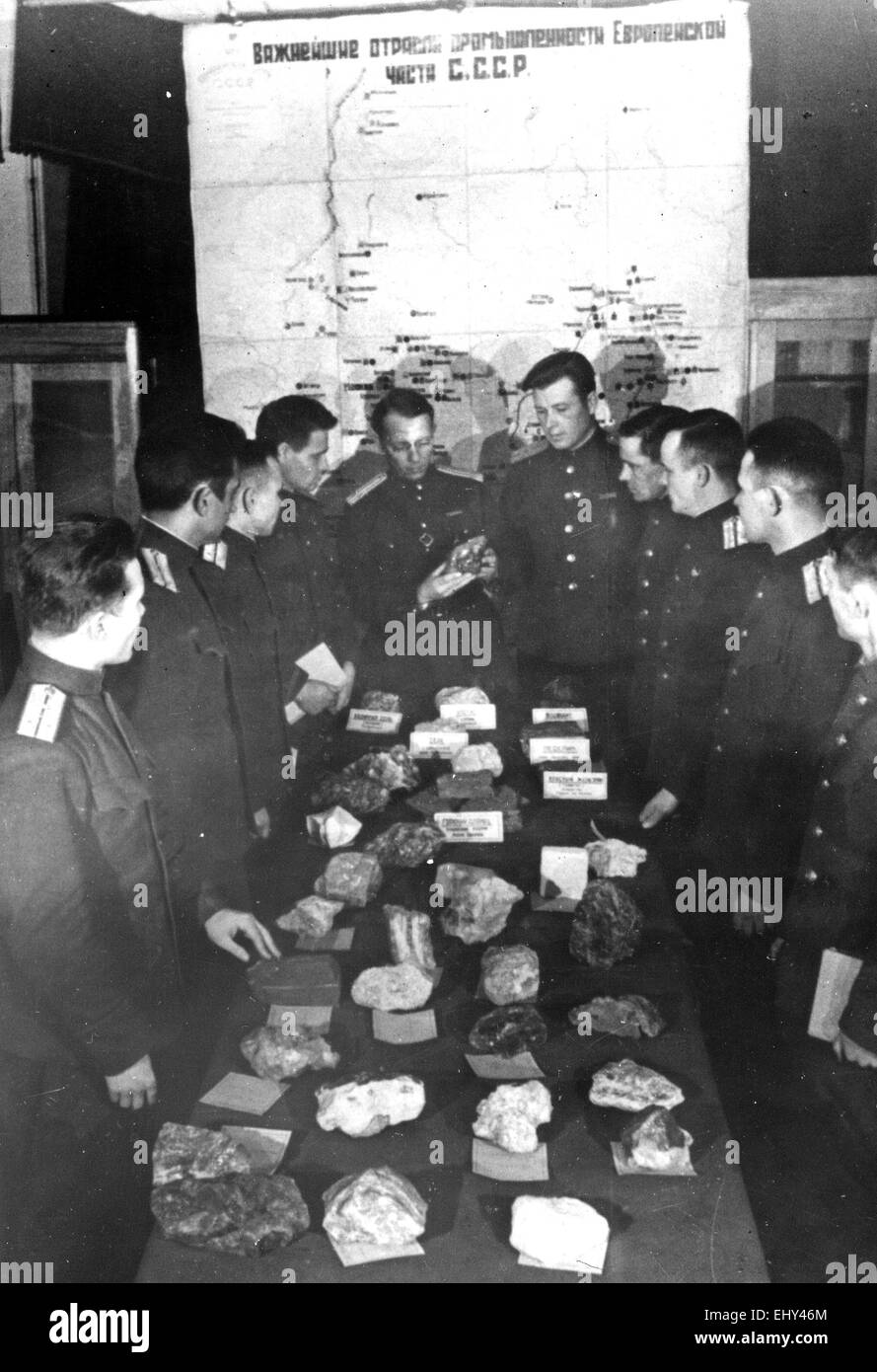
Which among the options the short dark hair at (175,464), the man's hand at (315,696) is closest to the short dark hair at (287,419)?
the short dark hair at (175,464)

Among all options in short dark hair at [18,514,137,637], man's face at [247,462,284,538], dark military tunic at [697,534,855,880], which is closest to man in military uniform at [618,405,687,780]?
dark military tunic at [697,534,855,880]

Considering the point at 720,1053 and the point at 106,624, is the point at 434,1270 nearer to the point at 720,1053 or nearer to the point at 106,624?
the point at 720,1053

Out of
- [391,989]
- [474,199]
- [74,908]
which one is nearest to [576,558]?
[474,199]

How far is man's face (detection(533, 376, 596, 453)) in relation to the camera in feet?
8.59

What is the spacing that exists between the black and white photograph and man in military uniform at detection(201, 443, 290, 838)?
0.01 metres

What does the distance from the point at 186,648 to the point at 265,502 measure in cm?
61

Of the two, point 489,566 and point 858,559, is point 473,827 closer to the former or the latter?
point 489,566

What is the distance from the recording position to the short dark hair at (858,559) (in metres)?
1.92

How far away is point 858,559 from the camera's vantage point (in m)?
1.93

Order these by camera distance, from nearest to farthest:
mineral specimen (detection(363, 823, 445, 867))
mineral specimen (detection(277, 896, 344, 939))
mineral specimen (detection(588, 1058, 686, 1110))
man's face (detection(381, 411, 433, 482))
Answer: mineral specimen (detection(588, 1058, 686, 1110)) < mineral specimen (detection(277, 896, 344, 939)) < mineral specimen (detection(363, 823, 445, 867)) < man's face (detection(381, 411, 433, 482))

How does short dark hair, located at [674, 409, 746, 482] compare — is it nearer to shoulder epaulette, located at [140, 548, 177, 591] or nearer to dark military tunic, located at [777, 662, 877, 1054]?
dark military tunic, located at [777, 662, 877, 1054]

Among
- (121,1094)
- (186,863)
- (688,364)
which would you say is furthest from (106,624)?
(688,364)

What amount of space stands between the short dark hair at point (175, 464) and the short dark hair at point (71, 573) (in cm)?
45

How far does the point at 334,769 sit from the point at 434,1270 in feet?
4.70
